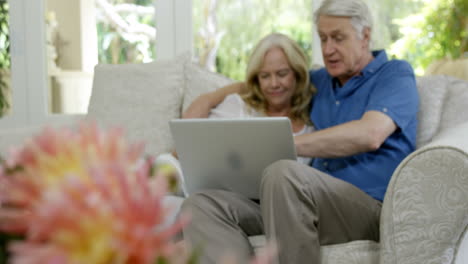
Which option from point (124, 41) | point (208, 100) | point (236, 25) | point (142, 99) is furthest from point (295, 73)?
point (124, 41)

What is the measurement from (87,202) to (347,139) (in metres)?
1.62

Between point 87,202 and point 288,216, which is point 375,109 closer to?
point 288,216

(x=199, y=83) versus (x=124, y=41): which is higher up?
(x=124, y=41)

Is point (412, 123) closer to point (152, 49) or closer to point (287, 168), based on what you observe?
point (287, 168)

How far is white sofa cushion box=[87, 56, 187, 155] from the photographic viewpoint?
246 cm

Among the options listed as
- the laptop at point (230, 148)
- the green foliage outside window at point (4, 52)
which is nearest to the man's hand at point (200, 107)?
the laptop at point (230, 148)

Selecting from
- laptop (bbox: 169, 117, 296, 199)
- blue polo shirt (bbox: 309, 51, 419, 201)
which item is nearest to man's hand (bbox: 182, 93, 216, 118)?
blue polo shirt (bbox: 309, 51, 419, 201)

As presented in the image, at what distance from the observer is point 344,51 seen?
205cm

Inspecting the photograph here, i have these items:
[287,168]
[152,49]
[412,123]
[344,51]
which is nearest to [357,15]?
[344,51]

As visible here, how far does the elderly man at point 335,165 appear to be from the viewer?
5.02 ft

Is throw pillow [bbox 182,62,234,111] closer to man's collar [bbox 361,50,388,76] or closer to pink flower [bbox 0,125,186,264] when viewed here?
man's collar [bbox 361,50,388,76]

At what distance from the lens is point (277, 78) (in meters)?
2.17

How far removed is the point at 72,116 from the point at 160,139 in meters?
1.03

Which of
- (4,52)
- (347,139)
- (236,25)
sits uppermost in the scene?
(236,25)
